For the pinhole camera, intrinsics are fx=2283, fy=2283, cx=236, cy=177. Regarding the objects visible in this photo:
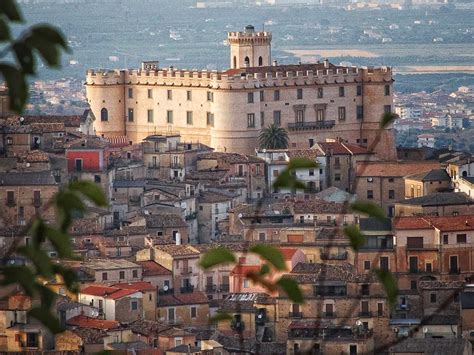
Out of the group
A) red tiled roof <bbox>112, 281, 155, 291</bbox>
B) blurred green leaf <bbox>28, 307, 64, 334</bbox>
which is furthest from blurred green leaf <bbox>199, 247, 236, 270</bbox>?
red tiled roof <bbox>112, 281, 155, 291</bbox>

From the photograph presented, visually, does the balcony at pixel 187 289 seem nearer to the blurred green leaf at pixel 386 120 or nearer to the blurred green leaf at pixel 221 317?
the blurred green leaf at pixel 221 317

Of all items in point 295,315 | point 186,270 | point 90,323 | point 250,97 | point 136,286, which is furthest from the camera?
point 250,97

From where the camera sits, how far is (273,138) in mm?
54594

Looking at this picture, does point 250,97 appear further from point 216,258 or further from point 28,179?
point 216,258

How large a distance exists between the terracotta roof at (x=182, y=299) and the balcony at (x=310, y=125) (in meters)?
20.9

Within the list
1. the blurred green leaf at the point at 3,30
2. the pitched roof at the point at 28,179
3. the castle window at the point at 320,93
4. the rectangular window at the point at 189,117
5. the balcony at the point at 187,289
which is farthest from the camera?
the rectangular window at the point at 189,117

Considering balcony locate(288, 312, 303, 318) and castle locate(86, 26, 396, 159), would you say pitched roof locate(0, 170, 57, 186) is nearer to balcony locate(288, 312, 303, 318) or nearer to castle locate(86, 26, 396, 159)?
balcony locate(288, 312, 303, 318)

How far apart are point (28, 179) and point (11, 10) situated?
35.1 metres

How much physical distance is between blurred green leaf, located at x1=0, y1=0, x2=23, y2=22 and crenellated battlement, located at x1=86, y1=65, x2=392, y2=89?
51661 millimetres

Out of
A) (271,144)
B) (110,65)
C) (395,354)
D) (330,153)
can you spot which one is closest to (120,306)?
(395,354)

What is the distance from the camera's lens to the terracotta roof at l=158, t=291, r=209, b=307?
114ft

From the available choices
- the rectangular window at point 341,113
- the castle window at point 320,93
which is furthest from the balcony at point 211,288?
the castle window at point 320,93

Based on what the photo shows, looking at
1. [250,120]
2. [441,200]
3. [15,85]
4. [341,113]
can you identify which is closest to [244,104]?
[250,120]

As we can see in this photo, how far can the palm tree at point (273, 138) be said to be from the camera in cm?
5406
